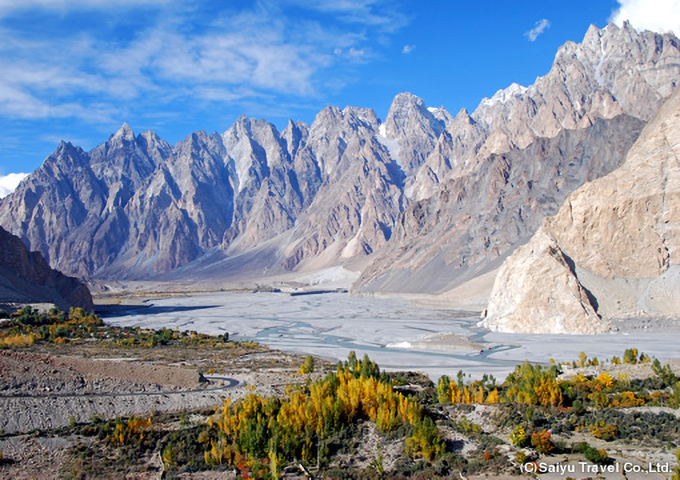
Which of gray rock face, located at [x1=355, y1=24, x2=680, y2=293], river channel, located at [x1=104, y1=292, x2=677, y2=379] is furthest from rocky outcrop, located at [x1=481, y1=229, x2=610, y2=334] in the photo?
gray rock face, located at [x1=355, y1=24, x2=680, y2=293]

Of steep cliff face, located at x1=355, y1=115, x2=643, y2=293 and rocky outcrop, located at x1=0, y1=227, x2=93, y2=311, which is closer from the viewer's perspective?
rocky outcrop, located at x1=0, y1=227, x2=93, y2=311

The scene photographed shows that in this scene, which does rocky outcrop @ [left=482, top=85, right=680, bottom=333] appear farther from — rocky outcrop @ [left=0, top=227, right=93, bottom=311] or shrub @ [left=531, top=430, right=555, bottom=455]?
rocky outcrop @ [left=0, top=227, right=93, bottom=311]

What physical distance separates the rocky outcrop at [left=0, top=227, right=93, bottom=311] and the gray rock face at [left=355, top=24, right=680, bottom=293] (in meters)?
58.9

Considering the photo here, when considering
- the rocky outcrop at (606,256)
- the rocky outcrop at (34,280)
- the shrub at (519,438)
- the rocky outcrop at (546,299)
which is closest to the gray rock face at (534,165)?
the rocky outcrop at (606,256)

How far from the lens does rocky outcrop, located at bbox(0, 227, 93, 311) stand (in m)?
75.1

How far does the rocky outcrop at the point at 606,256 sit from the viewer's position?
51.0 metres

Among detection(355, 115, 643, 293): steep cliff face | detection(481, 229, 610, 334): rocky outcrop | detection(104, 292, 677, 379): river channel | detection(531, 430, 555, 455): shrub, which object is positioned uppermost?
detection(355, 115, 643, 293): steep cliff face

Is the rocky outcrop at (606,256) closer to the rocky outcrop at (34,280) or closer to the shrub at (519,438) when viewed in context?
the shrub at (519,438)

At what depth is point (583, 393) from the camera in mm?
20594

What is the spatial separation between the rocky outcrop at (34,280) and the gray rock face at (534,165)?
58.9m

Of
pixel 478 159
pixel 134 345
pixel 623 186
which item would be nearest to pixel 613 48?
pixel 478 159

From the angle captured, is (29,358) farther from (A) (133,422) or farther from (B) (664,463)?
(B) (664,463)

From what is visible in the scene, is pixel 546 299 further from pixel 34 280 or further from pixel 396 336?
pixel 34 280

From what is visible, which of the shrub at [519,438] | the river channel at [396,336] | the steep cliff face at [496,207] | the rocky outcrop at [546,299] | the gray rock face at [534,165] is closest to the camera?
the shrub at [519,438]
